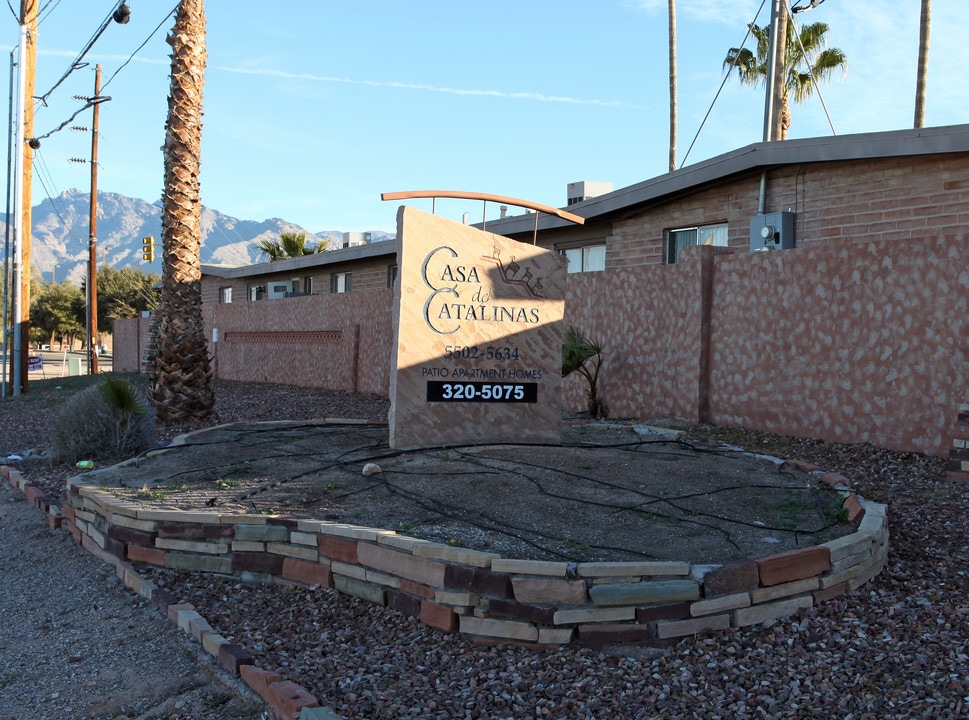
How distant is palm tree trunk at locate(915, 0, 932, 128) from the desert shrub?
2087cm

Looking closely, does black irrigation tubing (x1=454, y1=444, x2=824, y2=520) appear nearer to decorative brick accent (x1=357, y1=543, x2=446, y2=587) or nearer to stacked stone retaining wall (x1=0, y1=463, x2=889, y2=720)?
stacked stone retaining wall (x1=0, y1=463, x2=889, y2=720)

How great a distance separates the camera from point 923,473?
7.91m

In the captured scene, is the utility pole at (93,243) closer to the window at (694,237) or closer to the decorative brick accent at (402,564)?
the window at (694,237)

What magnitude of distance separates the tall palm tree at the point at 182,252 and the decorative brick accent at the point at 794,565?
9.83m

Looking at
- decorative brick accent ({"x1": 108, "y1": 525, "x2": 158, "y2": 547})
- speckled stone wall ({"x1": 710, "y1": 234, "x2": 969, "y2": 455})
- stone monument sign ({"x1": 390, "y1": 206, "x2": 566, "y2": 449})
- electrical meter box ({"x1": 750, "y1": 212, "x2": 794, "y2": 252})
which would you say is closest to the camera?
decorative brick accent ({"x1": 108, "y1": 525, "x2": 158, "y2": 547})

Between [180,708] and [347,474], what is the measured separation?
300 cm

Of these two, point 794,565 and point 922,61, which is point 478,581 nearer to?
point 794,565

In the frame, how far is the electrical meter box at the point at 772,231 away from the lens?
492 inches

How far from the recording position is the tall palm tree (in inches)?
504

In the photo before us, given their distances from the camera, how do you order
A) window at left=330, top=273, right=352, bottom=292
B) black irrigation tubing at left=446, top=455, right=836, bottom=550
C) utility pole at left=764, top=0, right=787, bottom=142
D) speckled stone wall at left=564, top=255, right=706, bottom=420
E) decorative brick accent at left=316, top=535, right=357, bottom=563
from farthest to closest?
1. window at left=330, top=273, right=352, bottom=292
2. utility pole at left=764, top=0, right=787, bottom=142
3. speckled stone wall at left=564, top=255, right=706, bottom=420
4. black irrigation tubing at left=446, top=455, right=836, bottom=550
5. decorative brick accent at left=316, top=535, right=357, bottom=563

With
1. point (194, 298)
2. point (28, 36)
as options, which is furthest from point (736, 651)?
point (28, 36)

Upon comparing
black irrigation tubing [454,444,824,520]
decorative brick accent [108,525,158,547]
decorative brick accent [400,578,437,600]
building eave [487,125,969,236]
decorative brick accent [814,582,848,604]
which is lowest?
decorative brick accent [108,525,158,547]

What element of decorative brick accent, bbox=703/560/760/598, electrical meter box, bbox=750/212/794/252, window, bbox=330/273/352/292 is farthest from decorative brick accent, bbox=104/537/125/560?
window, bbox=330/273/352/292

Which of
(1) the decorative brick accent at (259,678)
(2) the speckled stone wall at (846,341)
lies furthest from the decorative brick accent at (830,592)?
(2) the speckled stone wall at (846,341)
